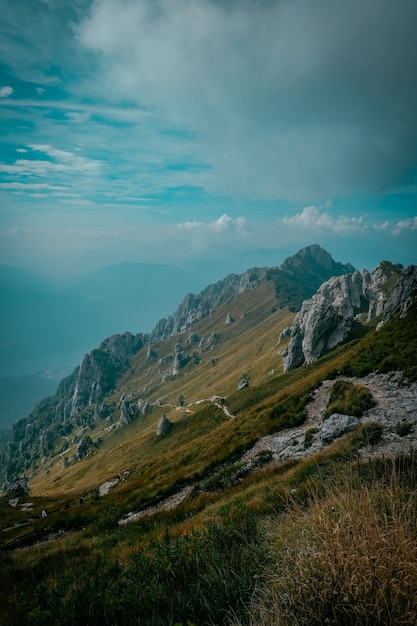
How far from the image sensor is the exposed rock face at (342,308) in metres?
58.4

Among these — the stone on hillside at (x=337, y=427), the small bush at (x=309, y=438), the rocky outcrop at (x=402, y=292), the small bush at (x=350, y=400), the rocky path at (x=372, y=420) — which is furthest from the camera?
the rocky outcrop at (x=402, y=292)

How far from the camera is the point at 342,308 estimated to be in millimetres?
125625

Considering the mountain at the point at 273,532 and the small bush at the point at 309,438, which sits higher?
the mountain at the point at 273,532

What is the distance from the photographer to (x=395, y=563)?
149 inches

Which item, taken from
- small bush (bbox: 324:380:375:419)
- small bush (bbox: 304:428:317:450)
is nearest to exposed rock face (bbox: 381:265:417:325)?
small bush (bbox: 324:380:375:419)

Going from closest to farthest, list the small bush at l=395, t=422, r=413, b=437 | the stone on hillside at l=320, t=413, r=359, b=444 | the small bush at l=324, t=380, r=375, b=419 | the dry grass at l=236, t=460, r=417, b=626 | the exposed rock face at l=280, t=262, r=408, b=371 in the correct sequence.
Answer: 1. the dry grass at l=236, t=460, r=417, b=626
2. the small bush at l=395, t=422, r=413, b=437
3. the stone on hillside at l=320, t=413, r=359, b=444
4. the small bush at l=324, t=380, r=375, b=419
5. the exposed rock face at l=280, t=262, r=408, b=371

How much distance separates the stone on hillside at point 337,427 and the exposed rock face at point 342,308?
32848 mm

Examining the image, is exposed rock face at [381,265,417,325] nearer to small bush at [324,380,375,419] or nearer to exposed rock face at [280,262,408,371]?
exposed rock face at [280,262,408,371]

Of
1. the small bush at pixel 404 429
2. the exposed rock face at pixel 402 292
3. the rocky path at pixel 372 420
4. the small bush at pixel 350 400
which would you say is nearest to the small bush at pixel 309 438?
the rocky path at pixel 372 420

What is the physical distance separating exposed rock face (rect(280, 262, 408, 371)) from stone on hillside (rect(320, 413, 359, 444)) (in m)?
32.8

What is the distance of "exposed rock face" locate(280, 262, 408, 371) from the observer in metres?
58.4

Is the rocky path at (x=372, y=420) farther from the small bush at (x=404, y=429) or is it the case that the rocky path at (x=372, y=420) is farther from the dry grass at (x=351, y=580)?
the dry grass at (x=351, y=580)

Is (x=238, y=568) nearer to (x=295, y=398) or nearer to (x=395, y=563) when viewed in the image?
(x=395, y=563)

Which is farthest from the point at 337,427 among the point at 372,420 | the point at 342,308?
the point at 342,308
